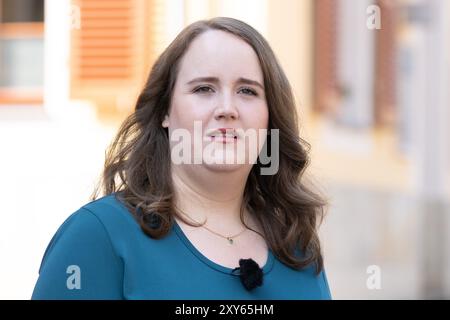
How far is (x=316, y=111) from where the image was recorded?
293 inches

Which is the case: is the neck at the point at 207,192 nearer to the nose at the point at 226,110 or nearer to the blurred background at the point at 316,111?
the nose at the point at 226,110

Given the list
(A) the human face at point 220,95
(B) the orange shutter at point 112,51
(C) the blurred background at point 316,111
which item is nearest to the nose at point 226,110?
(A) the human face at point 220,95

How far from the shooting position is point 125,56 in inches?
275

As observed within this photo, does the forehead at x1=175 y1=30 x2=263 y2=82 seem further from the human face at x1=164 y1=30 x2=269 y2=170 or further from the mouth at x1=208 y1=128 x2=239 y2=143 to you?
the mouth at x1=208 y1=128 x2=239 y2=143

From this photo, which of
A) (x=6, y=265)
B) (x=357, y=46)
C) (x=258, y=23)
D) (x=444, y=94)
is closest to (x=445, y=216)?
(x=444, y=94)

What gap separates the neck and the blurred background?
3861 millimetres

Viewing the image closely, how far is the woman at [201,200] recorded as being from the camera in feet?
6.63

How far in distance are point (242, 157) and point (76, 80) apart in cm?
490

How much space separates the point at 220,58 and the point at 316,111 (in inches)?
208

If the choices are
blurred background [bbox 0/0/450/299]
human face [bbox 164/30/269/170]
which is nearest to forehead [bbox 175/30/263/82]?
human face [bbox 164/30/269/170]

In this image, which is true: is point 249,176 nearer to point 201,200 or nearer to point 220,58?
point 201,200

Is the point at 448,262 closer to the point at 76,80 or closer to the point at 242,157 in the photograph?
the point at 76,80

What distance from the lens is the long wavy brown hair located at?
2.22 meters
